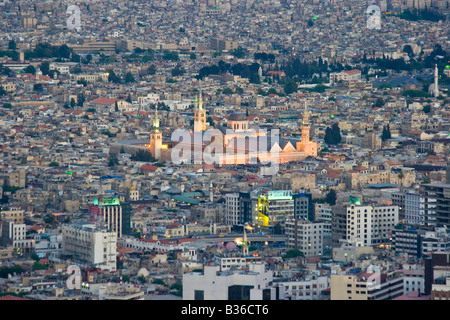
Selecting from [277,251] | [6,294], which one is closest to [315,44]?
[277,251]

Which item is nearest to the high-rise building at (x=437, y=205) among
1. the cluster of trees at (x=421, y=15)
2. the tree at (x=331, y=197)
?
the tree at (x=331, y=197)

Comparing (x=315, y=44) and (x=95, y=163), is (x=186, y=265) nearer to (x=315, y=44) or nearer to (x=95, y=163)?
(x=95, y=163)

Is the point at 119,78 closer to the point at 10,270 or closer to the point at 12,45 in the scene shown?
the point at 12,45

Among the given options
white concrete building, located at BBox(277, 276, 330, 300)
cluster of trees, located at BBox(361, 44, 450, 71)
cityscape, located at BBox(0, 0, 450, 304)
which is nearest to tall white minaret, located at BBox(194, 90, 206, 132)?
cityscape, located at BBox(0, 0, 450, 304)

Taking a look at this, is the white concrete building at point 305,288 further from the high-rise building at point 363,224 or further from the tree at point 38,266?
the high-rise building at point 363,224

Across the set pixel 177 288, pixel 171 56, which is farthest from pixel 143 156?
pixel 171 56

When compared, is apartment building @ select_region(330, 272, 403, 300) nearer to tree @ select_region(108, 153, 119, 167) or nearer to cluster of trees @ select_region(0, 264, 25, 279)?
cluster of trees @ select_region(0, 264, 25, 279)
